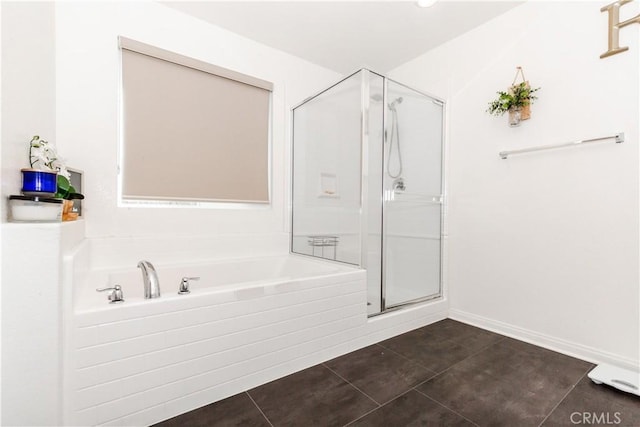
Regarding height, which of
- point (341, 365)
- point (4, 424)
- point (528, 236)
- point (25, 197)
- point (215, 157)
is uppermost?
point (215, 157)

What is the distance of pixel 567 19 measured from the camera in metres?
1.92

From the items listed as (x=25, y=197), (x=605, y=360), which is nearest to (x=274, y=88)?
(x=25, y=197)

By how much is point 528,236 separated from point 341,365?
5.27 feet

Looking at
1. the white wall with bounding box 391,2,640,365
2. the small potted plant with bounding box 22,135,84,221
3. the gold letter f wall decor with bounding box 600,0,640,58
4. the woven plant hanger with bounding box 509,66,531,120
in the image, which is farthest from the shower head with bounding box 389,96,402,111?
the small potted plant with bounding box 22,135,84,221

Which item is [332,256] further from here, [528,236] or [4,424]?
[4,424]

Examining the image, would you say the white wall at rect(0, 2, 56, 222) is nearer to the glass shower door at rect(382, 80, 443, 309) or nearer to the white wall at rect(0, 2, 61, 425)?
the white wall at rect(0, 2, 61, 425)

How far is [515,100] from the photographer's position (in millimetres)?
2072

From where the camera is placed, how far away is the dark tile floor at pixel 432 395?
1.26 metres

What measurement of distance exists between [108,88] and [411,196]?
7.90 feet

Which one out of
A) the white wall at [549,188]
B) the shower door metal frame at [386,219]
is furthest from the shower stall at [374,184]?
the white wall at [549,188]

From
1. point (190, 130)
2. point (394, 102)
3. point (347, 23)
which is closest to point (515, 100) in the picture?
point (394, 102)

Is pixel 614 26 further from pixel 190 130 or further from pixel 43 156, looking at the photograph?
pixel 43 156

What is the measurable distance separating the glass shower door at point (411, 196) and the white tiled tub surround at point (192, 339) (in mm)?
536

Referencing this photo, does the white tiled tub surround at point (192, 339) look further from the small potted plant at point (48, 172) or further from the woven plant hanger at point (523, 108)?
the woven plant hanger at point (523, 108)
